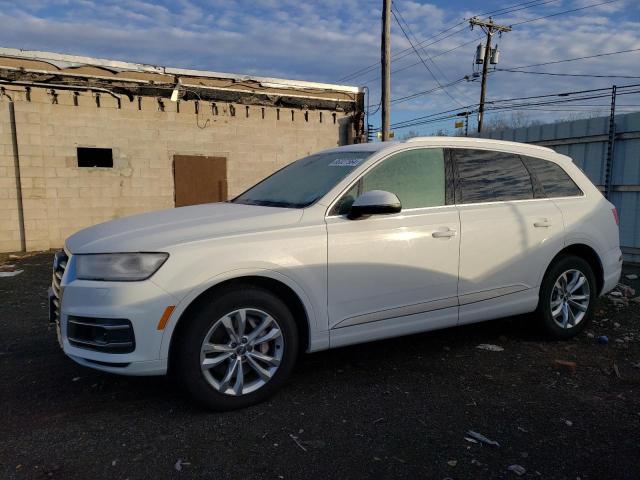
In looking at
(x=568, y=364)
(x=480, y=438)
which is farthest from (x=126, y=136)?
(x=480, y=438)

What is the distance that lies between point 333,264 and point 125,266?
→ 1320 mm

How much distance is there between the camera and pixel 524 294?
4391 millimetres

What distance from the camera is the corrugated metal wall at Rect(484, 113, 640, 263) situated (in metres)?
8.02

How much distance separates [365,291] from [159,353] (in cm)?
143

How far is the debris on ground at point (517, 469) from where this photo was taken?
8.55 ft

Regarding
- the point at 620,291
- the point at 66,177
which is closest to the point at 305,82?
the point at 66,177

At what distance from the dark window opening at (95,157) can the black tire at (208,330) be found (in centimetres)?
941

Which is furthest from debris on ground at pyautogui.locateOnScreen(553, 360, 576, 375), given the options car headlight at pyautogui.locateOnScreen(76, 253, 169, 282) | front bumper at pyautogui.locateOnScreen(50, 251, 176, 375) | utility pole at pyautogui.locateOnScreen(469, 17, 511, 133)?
utility pole at pyautogui.locateOnScreen(469, 17, 511, 133)

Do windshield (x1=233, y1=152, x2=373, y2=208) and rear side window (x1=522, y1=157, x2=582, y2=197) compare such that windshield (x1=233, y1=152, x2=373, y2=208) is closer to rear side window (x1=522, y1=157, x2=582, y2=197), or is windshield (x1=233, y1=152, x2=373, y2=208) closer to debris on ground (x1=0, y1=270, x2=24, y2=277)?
rear side window (x1=522, y1=157, x2=582, y2=197)

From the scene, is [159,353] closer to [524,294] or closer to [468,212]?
[468,212]

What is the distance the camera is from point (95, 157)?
1134cm

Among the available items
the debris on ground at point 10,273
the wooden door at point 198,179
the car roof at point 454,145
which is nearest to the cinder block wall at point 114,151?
the wooden door at point 198,179

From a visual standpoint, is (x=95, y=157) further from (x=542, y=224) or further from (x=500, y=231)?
(x=542, y=224)

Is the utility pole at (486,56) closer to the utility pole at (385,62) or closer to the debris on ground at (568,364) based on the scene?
the utility pole at (385,62)
